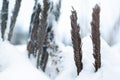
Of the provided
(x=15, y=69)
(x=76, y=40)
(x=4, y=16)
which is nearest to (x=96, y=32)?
(x=76, y=40)

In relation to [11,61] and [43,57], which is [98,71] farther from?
[43,57]

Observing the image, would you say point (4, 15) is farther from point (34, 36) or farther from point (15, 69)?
point (15, 69)

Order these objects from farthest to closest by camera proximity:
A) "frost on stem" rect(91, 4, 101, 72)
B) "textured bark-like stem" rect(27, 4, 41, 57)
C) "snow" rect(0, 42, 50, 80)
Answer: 1. "textured bark-like stem" rect(27, 4, 41, 57)
2. "frost on stem" rect(91, 4, 101, 72)
3. "snow" rect(0, 42, 50, 80)

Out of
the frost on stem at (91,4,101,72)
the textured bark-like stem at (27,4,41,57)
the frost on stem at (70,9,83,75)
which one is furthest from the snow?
the textured bark-like stem at (27,4,41,57)

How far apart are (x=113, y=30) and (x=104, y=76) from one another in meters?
7.66

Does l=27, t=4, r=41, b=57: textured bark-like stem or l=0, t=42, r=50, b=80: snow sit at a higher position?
l=0, t=42, r=50, b=80: snow

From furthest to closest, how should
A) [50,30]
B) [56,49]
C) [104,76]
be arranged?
1. [56,49]
2. [50,30]
3. [104,76]

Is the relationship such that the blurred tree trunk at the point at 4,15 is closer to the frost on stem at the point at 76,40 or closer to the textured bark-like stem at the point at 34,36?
the textured bark-like stem at the point at 34,36

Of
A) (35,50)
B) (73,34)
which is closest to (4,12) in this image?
(35,50)

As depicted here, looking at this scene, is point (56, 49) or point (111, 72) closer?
point (111, 72)

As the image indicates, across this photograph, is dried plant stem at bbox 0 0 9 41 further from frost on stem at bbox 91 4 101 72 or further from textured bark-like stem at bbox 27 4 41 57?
frost on stem at bbox 91 4 101 72

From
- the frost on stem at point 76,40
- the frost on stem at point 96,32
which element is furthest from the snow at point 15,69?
the frost on stem at point 96,32

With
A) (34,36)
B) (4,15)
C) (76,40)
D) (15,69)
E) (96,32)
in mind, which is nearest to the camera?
(15,69)

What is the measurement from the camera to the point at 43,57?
984cm
